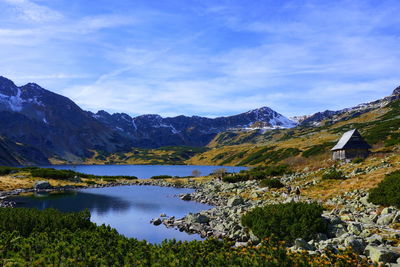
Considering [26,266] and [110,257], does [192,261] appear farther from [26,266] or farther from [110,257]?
[26,266]

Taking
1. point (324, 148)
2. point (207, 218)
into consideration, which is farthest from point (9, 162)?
point (207, 218)

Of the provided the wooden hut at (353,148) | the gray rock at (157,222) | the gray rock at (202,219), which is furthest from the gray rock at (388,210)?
the wooden hut at (353,148)

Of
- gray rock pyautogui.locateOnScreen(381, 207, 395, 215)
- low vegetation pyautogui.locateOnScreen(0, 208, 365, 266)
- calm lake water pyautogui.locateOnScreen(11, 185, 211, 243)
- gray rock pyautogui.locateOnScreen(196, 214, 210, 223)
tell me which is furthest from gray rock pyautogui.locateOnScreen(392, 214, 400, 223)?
gray rock pyautogui.locateOnScreen(196, 214, 210, 223)

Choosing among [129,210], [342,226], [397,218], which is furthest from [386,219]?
[129,210]

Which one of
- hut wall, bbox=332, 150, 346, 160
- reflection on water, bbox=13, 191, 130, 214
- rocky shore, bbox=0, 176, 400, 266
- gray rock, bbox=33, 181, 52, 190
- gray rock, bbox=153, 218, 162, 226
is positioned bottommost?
reflection on water, bbox=13, 191, 130, 214

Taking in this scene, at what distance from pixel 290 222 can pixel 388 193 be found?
9.25 metres

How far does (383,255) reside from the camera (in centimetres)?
1331

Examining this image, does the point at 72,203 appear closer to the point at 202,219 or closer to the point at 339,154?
the point at 202,219

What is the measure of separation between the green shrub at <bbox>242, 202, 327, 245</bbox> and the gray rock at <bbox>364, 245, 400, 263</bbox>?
460 cm

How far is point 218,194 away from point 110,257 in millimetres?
37334

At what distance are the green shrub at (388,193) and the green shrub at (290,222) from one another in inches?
263

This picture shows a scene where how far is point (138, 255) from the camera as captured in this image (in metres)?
11.9

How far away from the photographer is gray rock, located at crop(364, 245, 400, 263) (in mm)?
13273

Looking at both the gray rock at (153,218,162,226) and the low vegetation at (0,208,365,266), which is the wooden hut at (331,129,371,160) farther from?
the low vegetation at (0,208,365,266)
